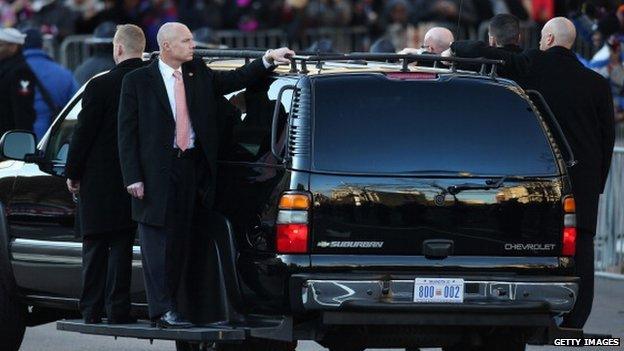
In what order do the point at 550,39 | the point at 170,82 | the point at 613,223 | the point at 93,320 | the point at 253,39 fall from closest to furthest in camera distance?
the point at 170,82 < the point at 93,320 < the point at 550,39 < the point at 613,223 < the point at 253,39

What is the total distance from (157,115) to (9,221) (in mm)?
1569

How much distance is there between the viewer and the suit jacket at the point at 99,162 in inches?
400

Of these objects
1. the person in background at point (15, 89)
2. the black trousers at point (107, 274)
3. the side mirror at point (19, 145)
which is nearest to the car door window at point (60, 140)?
the side mirror at point (19, 145)

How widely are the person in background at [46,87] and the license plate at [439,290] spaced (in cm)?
710

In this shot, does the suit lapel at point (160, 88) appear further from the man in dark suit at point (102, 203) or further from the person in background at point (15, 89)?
the person in background at point (15, 89)

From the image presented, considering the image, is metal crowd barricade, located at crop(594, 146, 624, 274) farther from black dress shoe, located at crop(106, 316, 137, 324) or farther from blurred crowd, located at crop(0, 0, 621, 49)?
blurred crowd, located at crop(0, 0, 621, 49)

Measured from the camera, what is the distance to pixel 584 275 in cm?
1102

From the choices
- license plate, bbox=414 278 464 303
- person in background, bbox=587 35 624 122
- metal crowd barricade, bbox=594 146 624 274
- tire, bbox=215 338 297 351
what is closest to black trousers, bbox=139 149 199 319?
tire, bbox=215 338 297 351

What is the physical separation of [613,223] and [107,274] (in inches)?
261

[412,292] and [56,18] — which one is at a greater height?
[412,292]

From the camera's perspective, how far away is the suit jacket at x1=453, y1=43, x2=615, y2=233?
11109mm

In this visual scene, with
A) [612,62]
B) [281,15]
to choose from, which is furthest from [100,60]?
[281,15]

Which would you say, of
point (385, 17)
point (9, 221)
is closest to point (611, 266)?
point (9, 221)

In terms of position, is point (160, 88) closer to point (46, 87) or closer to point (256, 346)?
point (256, 346)
